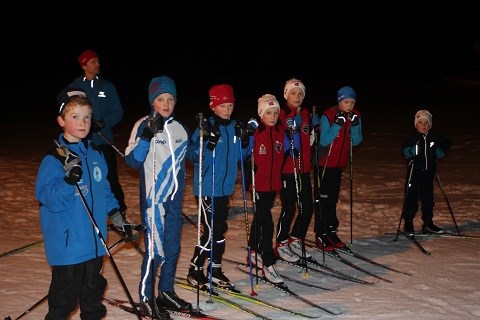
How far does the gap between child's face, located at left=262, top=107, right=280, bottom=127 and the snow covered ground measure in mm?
1500

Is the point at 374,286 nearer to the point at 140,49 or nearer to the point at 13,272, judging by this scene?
the point at 13,272

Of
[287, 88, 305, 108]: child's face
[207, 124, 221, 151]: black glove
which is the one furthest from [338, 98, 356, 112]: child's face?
[207, 124, 221, 151]: black glove

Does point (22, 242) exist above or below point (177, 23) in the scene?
below

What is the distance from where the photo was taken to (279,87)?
34.1 meters

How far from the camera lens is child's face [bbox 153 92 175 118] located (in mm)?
5113

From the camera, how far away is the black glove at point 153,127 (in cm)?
481

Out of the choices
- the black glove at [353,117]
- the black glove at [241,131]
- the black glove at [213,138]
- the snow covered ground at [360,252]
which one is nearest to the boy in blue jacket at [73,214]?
the snow covered ground at [360,252]

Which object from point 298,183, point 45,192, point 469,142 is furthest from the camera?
point 469,142

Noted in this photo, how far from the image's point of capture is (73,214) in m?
4.20

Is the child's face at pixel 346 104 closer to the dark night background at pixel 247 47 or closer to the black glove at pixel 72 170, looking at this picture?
the black glove at pixel 72 170

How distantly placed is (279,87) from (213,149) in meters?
28.8

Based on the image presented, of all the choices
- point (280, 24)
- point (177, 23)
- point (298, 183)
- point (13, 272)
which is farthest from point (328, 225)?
point (280, 24)

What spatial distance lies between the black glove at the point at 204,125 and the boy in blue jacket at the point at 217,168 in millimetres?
62

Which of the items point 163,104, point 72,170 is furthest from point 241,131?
point 72,170
